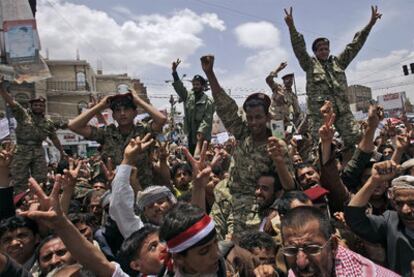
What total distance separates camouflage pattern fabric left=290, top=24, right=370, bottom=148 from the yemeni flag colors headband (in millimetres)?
3907

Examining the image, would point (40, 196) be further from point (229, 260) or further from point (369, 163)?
point (369, 163)

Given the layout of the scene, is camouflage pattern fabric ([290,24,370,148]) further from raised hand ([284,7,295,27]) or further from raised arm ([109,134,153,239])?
raised arm ([109,134,153,239])

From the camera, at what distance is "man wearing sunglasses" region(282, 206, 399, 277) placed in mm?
1852

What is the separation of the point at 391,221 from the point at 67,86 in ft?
178

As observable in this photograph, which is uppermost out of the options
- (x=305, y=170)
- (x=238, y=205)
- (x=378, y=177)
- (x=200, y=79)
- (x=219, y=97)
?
(x=200, y=79)

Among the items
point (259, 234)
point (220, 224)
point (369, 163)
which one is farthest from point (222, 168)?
point (259, 234)

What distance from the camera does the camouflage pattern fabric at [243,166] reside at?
355cm

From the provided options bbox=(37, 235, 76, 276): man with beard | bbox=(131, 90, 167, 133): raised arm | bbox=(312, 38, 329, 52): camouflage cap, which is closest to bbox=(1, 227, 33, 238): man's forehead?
bbox=(37, 235, 76, 276): man with beard

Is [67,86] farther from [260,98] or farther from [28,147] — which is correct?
[260,98]

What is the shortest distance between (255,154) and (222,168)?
2699 mm

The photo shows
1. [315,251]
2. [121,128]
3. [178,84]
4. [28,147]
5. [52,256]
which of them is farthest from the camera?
[28,147]

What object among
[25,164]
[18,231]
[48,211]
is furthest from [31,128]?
[48,211]

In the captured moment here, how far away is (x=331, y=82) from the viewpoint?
564 cm

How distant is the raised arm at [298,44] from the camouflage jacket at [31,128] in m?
4.19
